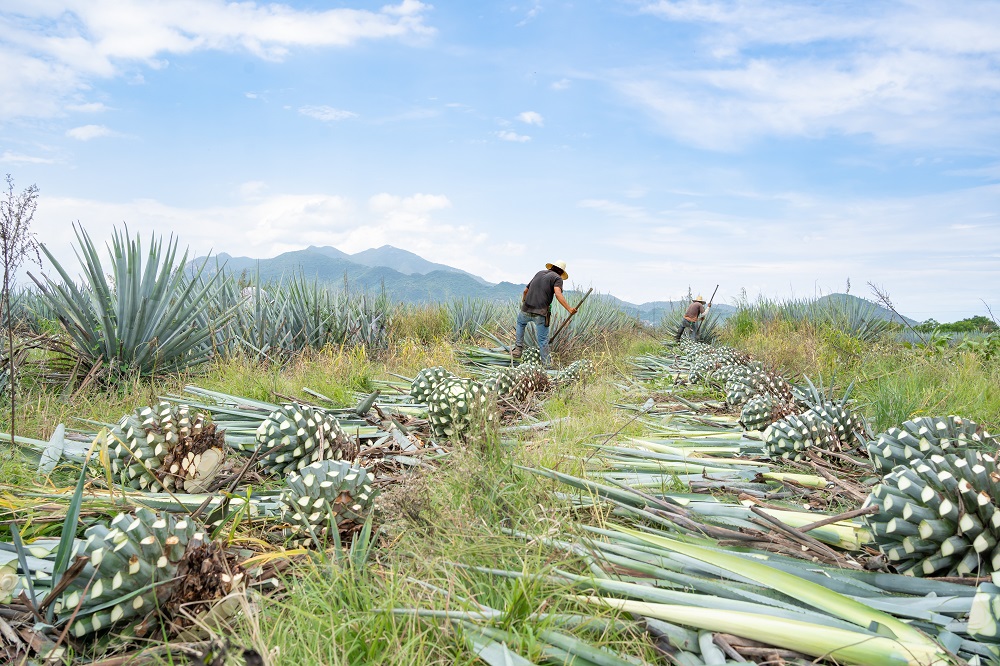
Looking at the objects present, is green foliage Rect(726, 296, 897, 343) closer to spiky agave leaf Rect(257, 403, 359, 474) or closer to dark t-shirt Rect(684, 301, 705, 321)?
dark t-shirt Rect(684, 301, 705, 321)

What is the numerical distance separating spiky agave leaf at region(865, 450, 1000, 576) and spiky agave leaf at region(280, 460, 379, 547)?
1.97m

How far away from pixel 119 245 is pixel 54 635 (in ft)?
17.8

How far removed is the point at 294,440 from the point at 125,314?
404 centimetres

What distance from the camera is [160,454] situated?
10.4ft

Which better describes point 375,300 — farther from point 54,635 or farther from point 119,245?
point 54,635

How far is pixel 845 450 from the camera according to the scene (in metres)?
3.90

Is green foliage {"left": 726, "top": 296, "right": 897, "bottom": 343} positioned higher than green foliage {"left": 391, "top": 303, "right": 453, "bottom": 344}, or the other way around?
green foliage {"left": 726, "top": 296, "right": 897, "bottom": 343}

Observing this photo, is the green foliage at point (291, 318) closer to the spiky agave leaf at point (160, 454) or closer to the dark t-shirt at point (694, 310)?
the spiky agave leaf at point (160, 454)

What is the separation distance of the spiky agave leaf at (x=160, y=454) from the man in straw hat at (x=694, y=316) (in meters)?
13.5

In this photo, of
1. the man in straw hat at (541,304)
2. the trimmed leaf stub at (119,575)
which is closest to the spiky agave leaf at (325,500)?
the trimmed leaf stub at (119,575)

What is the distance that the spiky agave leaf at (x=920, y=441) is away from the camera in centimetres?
279

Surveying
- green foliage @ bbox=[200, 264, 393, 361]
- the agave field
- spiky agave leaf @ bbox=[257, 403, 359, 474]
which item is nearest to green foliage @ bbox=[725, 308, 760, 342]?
green foliage @ bbox=[200, 264, 393, 361]

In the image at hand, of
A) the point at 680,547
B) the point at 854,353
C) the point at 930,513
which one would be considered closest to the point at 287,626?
the point at 680,547

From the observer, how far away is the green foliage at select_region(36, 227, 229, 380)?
6219 millimetres
